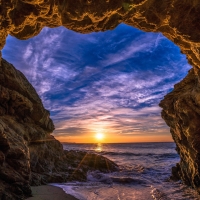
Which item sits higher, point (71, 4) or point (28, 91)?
point (71, 4)

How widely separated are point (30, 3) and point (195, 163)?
13395 millimetres

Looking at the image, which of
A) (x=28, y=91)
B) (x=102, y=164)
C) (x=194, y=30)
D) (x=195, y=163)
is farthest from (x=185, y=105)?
(x=102, y=164)

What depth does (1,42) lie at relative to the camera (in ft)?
26.3

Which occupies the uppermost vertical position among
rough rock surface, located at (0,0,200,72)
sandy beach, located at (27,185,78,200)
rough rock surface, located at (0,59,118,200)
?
rough rock surface, located at (0,0,200,72)

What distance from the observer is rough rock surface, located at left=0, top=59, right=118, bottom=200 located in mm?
8586

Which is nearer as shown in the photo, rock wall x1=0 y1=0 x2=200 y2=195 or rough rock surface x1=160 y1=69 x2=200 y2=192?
rock wall x1=0 y1=0 x2=200 y2=195

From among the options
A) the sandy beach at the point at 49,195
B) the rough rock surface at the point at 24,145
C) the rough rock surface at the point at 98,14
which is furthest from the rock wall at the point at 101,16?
the sandy beach at the point at 49,195

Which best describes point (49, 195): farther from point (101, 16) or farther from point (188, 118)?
point (188, 118)

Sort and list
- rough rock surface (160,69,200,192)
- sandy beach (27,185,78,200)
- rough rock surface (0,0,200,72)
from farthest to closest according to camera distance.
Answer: rough rock surface (160,69,200,192)
sandy beach (27,185,78,200)
rough rock surface (0,0,200,72)

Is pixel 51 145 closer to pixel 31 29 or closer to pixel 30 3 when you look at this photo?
pixel 31 29

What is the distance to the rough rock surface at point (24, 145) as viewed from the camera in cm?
859

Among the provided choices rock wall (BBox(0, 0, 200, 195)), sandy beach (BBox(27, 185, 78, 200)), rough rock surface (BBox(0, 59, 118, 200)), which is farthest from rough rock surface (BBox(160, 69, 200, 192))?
rough rock surface (BBox(0, 59, 118, 200))

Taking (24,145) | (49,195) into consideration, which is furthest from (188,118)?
(24,145)

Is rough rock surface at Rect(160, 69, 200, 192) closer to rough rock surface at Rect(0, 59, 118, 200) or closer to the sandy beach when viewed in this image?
the sandy beach
